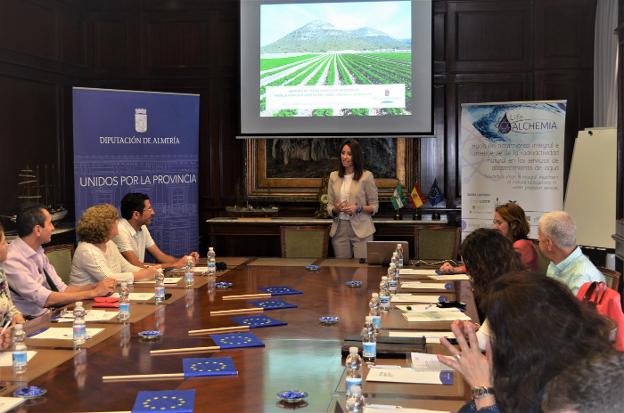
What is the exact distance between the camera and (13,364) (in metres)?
2.81

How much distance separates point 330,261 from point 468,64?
11.3 feet

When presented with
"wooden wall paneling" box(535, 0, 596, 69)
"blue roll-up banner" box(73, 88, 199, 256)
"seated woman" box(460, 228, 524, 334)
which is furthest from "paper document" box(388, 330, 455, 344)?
"wooden wall paneling" box(535, 0, 596, 69)

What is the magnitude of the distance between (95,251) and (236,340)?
185cm

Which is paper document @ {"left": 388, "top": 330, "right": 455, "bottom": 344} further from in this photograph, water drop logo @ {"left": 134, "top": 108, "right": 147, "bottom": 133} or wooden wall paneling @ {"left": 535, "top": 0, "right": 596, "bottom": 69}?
wooden wall paneling @ {"left": 535, "top": 0, "right": 596, "bottom": 69}

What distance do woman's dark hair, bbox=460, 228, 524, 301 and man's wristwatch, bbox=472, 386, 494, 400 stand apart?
1270mm

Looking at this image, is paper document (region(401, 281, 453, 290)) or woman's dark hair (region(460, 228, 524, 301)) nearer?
woman's dark hair (region(460, 228, 524, 301))

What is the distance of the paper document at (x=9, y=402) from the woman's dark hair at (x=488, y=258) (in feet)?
6.09

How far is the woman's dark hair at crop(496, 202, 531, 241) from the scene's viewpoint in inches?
196

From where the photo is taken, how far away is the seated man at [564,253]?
146 inches

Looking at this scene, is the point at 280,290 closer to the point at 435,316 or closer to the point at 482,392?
Result: the point at 435,316

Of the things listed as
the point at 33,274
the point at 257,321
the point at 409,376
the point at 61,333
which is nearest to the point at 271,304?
the point at 257,321

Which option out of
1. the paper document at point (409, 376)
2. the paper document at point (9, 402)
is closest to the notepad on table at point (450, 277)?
the paper document at point (409, 376)

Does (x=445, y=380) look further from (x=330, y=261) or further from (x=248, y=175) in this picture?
Answer: (x=248, y=175)

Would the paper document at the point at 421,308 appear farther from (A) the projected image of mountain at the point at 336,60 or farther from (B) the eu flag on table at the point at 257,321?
(A) the projected image of mountain at the point at 336,60
